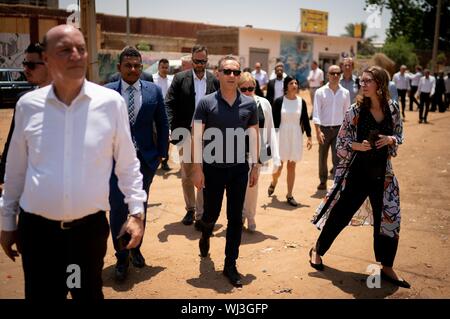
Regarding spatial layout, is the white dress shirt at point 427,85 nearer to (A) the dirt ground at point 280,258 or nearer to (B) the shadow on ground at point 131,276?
(A) the dirt ground at point 280,258

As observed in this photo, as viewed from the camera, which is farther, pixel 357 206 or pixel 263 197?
pixel 263 197

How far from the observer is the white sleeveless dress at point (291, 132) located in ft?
24.0

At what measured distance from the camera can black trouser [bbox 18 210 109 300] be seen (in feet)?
8.29

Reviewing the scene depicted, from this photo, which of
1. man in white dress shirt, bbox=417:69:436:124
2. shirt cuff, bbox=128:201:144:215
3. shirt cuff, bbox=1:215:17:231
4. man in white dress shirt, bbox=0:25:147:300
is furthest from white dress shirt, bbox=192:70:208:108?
man in white dress shirt, bbox=417:69:436:124

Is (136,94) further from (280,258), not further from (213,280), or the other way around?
(280,258)

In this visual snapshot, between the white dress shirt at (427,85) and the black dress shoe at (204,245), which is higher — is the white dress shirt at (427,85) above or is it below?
above

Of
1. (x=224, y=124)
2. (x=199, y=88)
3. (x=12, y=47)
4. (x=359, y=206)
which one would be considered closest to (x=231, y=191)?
(x=224, y=124)

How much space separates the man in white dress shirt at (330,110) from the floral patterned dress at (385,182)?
319cm

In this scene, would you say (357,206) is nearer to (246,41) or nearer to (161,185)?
(161,185)

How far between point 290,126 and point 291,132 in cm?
10

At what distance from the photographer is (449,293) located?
4238mm

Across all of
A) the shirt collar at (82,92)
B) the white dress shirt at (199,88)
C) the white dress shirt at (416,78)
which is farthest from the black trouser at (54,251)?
the white dress shirt at (416,78)
